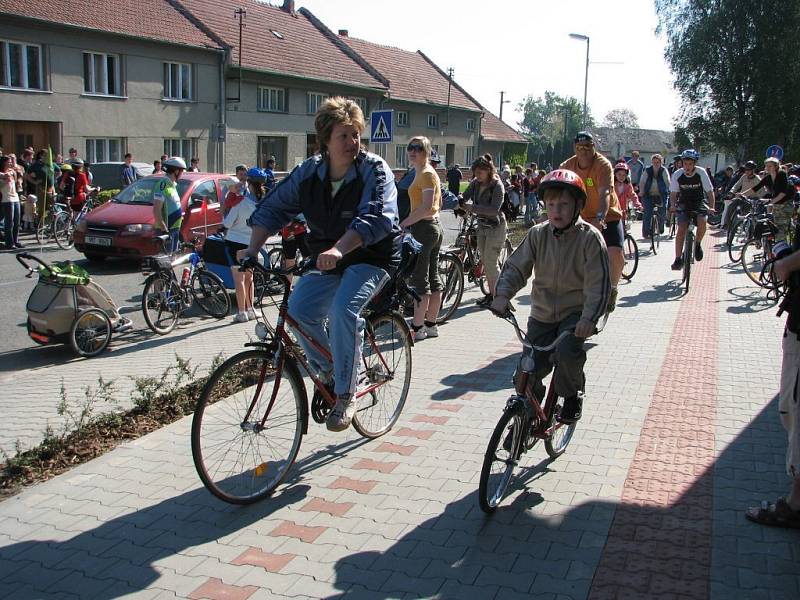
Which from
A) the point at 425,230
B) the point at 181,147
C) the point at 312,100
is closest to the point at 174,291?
the point at 425,230

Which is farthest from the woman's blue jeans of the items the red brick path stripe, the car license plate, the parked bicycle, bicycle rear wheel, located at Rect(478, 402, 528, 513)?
the car license plate

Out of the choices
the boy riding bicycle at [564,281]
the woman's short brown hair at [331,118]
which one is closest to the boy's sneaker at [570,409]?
the boy riding bicycle at [564,281]

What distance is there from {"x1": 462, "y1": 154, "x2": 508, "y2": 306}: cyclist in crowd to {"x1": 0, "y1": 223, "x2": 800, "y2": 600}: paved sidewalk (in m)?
3.35

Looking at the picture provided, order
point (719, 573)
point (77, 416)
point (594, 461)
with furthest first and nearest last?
point (77, 416), point (594, 461), point (719, 573)

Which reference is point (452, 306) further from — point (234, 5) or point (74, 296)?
point (234, 5)

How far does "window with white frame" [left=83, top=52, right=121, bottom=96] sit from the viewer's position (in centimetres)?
2988

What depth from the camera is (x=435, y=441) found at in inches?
213

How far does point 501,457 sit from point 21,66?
1093 inches

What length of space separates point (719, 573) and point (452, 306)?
638 cm

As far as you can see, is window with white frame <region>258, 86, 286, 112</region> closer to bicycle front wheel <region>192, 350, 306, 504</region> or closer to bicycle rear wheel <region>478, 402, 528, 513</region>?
bicycle front wheel <region>192, 350, 306, 504</region>

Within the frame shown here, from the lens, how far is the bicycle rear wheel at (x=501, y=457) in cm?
412

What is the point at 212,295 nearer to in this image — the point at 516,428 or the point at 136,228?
the point at 136,228

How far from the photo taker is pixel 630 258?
1440 centimetres

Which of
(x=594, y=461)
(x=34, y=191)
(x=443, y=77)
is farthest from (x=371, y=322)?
(x=443, y=77)
